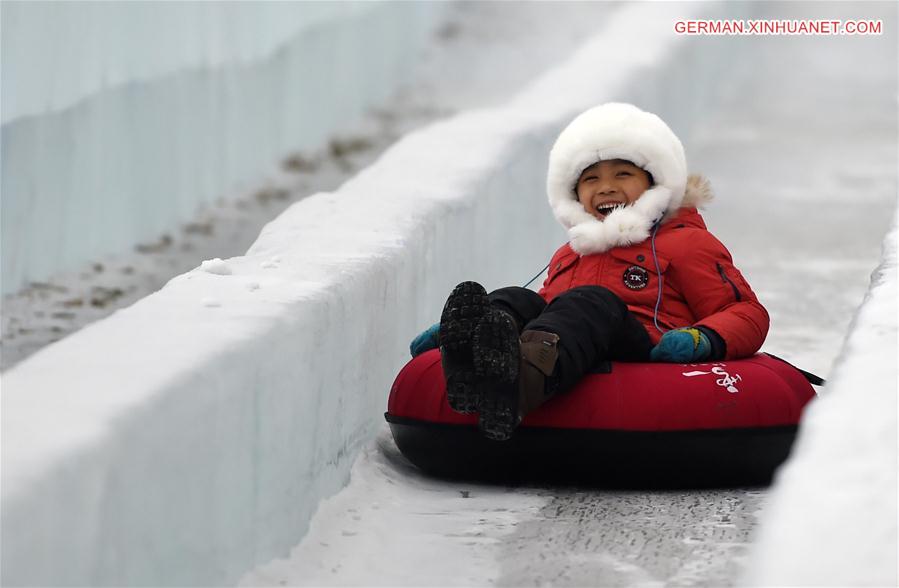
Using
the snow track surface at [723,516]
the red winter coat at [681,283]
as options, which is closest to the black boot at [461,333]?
the snow track surface at [723,516]

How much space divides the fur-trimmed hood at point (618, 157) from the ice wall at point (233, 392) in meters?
0.39

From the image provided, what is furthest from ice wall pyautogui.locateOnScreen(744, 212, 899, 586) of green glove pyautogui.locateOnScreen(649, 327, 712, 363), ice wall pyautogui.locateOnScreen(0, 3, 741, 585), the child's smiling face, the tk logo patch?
the child's smiling face

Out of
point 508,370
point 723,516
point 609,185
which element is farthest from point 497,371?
point 609,185

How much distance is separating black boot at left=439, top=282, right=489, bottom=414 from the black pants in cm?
16

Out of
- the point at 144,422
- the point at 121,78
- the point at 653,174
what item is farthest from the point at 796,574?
the point at 121,78

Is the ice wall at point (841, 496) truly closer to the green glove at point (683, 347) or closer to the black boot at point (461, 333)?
the black boot at point (461, 333)

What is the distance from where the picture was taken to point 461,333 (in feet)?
9.85

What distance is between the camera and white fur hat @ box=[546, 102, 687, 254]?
3771mm

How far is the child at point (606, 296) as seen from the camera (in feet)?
10.0

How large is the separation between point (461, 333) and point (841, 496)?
1.13 meters

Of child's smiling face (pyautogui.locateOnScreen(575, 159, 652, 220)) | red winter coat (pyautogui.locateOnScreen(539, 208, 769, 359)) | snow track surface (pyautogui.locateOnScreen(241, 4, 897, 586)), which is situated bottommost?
snow track surface (pyautogui.locateOnScreen(241, 4, 897, 586))

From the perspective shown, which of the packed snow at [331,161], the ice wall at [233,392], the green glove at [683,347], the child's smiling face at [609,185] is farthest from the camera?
the packed snow at [331,161]

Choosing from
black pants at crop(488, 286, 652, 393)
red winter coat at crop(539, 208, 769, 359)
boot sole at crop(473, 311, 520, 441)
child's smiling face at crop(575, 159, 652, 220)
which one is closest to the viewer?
boot sole at crop(473, 311, 520, 441)

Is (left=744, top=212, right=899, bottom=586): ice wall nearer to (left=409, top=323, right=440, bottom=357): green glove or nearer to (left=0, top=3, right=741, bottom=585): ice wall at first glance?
(left=0, top=3, right=741, bottom=585): ice wall
